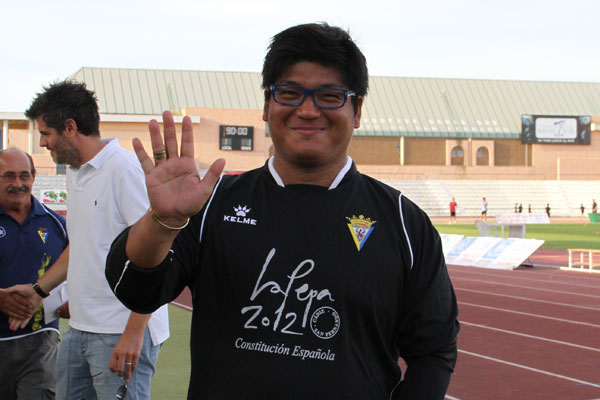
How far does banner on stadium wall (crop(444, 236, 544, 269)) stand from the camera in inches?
709

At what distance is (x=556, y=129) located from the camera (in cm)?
6350

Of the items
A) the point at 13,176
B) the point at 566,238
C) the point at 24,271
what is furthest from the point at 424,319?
the point at 566,238

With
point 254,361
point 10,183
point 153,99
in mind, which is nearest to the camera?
point 254,361

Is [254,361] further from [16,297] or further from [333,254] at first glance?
[16,297]

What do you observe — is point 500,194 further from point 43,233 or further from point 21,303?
point 21,303

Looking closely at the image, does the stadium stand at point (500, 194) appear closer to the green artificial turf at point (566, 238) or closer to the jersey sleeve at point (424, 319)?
the green artificial turf at point (566, 238)

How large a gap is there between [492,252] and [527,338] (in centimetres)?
964

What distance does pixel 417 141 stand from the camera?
64750 mm

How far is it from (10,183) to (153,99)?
5963 centimetres

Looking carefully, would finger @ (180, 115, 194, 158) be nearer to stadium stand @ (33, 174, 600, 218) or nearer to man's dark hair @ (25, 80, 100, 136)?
man's dark hair @ (25, 80, 100, 136)

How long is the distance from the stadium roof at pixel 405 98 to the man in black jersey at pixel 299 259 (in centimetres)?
5904

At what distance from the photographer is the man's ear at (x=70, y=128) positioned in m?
3.88

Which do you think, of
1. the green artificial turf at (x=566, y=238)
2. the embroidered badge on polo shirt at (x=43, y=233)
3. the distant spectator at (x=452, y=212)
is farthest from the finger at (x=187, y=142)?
the distant spectator at (x=452, y=212)

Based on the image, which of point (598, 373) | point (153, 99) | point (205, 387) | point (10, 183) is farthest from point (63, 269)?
point (153, 99)
